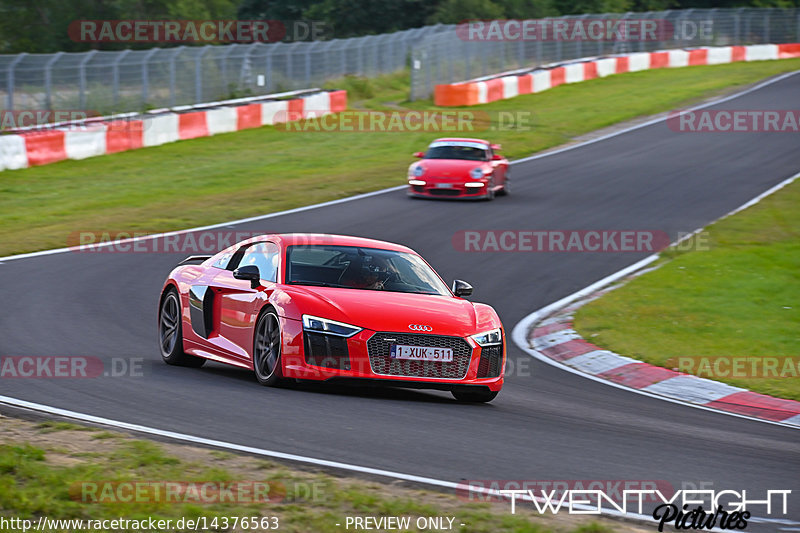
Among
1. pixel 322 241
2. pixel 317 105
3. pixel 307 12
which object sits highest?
pixel 307 12

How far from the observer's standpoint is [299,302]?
908cm

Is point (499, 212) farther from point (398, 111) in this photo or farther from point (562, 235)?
point (398, 111)

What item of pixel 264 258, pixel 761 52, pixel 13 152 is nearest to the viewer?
pixel 264 258

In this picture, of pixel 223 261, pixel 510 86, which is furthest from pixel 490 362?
pixel 510 86

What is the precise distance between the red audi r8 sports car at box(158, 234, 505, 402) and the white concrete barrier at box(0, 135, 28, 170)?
1549 cm

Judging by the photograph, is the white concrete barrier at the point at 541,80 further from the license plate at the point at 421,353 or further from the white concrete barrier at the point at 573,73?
the license plate at the point at 421,353

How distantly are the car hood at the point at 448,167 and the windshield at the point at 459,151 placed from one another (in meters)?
0.17

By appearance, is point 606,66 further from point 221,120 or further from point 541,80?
point 221,120

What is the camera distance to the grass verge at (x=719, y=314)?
1204cm

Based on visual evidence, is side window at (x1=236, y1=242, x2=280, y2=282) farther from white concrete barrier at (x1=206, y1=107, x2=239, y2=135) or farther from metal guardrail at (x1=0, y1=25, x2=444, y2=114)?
white concrete barrier at (x1=206, y1=107, x2=239, y2=135)

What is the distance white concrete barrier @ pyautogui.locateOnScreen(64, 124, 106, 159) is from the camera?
27.1 m

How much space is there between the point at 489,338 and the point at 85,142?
65.9 ft

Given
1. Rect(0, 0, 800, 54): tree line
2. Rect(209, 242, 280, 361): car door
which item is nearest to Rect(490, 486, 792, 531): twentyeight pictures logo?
Rect(209, 242, 280, 361): car door

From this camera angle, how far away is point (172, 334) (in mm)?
10805
